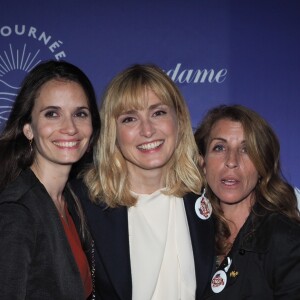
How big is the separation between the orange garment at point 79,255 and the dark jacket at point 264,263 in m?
0.56

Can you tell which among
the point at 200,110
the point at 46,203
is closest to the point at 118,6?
the point at 200,110

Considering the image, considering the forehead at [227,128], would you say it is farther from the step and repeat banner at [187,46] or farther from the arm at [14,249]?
the arm at [14,249]

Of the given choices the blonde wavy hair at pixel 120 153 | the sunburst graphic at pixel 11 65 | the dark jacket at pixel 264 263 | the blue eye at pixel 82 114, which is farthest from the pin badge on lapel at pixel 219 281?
the sunburst graphic at pixel 11 65

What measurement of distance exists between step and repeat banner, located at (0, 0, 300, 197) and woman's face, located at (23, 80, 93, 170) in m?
1.13

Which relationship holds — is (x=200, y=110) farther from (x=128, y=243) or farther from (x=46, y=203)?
(x=46, y=203)

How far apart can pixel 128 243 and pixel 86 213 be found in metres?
0.27

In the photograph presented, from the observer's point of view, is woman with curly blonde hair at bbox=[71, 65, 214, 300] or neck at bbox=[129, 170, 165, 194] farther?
neck at bbox=[129, 170, 165, 194]

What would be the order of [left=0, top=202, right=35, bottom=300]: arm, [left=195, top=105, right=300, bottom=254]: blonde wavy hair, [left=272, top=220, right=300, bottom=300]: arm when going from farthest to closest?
[left=195, top=105, right=300, bottom=254]: blonde wavy hair < [left=272, top=220, right=300, bottom=300]: arm < [left=0, top=202, right=35, bottom=300]: arm

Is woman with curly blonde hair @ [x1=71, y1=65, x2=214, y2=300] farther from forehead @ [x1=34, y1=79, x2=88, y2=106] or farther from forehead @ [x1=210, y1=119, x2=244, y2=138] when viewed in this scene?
forehead @ [x1=34, y1=79, x2=88, y2=106]

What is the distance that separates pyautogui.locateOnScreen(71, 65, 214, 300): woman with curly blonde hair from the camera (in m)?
2.40

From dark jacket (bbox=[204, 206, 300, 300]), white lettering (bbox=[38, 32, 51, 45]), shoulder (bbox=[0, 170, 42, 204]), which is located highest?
white lettering (bbox=[38, 32, 51, 45])

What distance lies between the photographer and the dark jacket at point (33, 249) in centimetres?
171

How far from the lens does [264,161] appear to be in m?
2.42

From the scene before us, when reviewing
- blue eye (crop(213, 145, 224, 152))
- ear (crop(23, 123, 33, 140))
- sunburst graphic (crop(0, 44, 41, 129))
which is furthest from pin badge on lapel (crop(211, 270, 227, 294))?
sunburst graphic (crop(0, 44, 41, 129))
